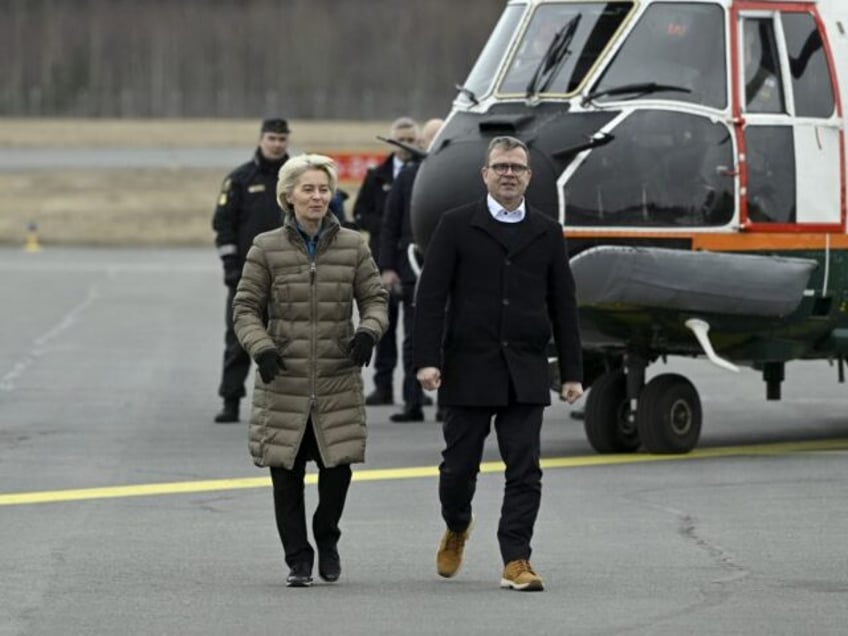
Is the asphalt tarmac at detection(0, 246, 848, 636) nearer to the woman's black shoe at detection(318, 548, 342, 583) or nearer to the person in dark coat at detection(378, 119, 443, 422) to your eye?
the woman's black shoe at detection(318, 548, 342, 583)

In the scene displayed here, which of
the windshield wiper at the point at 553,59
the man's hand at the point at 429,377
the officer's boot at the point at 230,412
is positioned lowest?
the officer's boot at the point at 230,412

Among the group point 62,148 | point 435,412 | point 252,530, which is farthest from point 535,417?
point 62,148

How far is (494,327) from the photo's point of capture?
10297 mm

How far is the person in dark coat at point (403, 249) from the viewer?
17391 millimetres

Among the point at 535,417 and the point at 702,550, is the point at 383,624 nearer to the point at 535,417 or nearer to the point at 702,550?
the point at 535,417

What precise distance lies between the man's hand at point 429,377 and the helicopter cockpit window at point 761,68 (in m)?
5.47

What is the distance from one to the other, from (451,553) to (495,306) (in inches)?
40.9

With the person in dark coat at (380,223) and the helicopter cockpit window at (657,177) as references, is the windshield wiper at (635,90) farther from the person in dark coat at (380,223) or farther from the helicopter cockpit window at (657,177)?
the person in dark coat at (380,223)

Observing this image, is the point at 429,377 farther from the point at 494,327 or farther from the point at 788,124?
the point at 788,124

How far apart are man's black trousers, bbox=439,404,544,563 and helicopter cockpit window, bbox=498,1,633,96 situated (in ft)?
16.4

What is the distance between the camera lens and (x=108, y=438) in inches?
644

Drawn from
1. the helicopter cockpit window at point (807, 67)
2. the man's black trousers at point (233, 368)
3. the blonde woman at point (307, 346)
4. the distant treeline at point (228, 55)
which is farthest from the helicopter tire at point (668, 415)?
the distant treeline at point (228, 55)

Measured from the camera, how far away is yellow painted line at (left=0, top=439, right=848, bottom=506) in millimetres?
13289

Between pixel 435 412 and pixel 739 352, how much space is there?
3356mm
